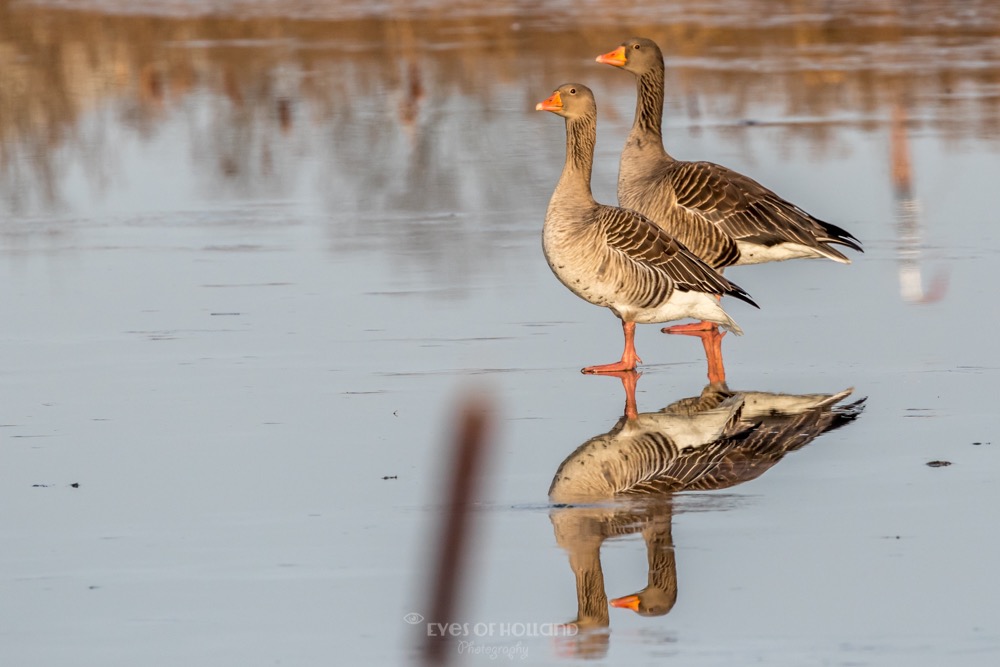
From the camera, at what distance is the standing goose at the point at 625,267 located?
8.62 meters

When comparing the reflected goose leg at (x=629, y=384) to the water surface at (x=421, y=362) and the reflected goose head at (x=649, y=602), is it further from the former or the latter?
the reflected goose head at (x=649, y=602)

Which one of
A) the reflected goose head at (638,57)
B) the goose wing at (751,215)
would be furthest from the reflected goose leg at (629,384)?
the reflected goose head at (638,57)

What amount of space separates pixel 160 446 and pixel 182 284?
3573 mm

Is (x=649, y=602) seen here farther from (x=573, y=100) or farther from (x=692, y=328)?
(x=573, y=100)

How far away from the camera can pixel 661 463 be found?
6879mm

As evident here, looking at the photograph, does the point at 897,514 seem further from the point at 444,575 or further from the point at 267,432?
the point at 444,575

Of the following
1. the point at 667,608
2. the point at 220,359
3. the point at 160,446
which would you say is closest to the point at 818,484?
the point at 667,608

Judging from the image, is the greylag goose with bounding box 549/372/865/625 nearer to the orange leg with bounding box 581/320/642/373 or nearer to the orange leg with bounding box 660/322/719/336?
the orange leg with bounding box 581/320/642/373

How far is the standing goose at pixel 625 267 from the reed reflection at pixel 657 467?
396 millimetres

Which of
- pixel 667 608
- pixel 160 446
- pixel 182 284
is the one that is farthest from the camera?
pixel 182 284

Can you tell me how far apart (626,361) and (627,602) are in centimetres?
335

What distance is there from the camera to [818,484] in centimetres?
672

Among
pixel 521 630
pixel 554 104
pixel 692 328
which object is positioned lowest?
pixel 521 630

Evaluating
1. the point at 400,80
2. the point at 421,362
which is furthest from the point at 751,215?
the point at 400,80
